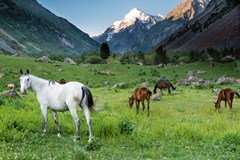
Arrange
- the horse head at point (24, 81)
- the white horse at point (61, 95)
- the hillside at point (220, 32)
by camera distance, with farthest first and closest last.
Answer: the hillside at point (220, 32) → the horse head at point (24, 81) → the white horse at point (61, 95)

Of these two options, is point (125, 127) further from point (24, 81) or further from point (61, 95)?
point (24, 81)

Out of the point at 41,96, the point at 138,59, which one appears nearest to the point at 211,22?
the point at 138,59

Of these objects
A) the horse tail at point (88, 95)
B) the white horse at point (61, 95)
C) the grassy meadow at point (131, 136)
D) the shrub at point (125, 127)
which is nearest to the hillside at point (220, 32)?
the grassy meadow at point (131, 136)

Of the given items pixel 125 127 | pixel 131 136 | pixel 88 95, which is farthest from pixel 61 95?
pixel 131 136

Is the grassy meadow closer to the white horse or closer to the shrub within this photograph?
the shrub

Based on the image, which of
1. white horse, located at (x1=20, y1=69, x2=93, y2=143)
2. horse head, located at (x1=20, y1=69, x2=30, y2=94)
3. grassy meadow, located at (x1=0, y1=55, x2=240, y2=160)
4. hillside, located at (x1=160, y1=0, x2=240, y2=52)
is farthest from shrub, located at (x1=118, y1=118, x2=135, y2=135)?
hillside, located at (x1=160, y1=0, x2=240, y2=52)

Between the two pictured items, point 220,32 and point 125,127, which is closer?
point 125,127

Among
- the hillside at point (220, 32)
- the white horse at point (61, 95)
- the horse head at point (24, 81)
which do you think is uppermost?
the hillside at point (220, 32)

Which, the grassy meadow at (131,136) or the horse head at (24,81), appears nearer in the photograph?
the grassy meadow at (131,136)

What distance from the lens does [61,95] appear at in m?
14.9

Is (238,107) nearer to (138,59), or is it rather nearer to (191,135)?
(191,135)

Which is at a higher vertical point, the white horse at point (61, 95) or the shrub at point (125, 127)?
the white horse at point (61, 95)

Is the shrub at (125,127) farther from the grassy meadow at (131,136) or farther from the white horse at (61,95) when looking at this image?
the white horse at (61,95)

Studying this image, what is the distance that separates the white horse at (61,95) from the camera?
14.4 m
